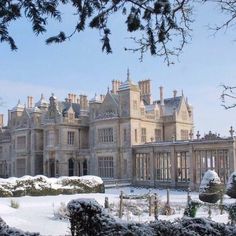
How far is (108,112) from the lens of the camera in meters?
41.9

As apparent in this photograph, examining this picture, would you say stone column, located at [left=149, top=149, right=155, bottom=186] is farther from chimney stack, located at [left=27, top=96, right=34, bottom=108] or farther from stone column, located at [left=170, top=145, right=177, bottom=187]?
chimney stack, located at [left=27, top=96, right=34, bottom=108]

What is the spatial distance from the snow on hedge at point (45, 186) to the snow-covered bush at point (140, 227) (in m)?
18.8

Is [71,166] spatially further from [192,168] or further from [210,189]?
[210,189]

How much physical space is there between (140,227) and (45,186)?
20.4 m

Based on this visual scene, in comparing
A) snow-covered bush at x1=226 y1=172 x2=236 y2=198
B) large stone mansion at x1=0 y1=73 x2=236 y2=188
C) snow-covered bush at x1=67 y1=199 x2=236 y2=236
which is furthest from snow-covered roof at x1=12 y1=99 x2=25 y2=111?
snow-covered bush at x1=67 y1=199 x2=236 y2=236

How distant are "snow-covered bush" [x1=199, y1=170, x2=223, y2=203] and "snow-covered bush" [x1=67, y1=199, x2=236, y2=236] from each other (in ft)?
48.7

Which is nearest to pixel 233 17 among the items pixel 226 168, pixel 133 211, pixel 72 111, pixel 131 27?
pixel 131 27

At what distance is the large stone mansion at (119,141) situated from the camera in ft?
112

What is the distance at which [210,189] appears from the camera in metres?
22.5

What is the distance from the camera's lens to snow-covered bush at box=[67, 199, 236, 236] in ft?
22.0

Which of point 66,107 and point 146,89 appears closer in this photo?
point 66,107

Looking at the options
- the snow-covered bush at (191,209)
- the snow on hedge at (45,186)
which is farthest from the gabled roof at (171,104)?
the snow-covered bush at (191,209)

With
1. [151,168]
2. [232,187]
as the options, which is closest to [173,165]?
[151,168]

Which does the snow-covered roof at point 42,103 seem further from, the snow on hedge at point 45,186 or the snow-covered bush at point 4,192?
the snow-covered bush at point 4,192
